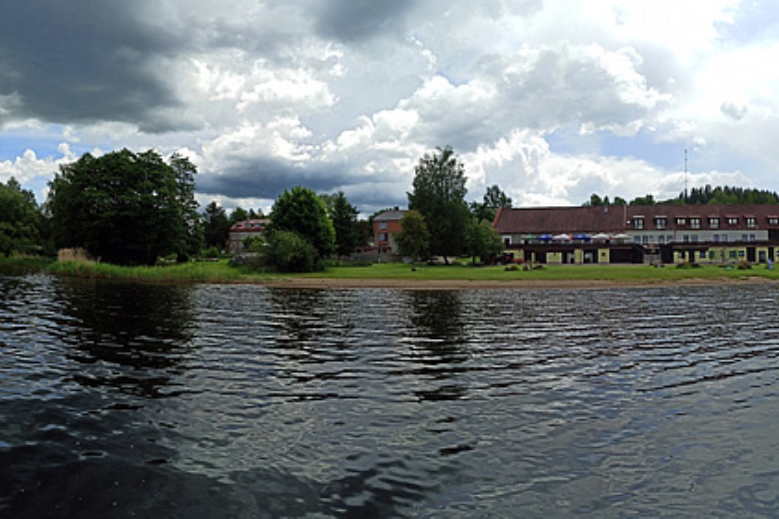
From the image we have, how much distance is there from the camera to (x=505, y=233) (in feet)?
358

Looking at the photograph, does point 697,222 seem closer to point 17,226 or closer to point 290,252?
point 290,252

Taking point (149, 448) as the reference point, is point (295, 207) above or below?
above

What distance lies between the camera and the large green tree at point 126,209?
72438 mm

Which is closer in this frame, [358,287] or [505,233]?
[358,287]

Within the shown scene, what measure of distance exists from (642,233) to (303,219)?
65.9 m

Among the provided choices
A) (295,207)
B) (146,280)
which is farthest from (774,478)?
(295,207)

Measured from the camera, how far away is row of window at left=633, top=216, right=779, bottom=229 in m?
104

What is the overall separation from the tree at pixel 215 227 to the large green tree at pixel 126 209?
246 feet

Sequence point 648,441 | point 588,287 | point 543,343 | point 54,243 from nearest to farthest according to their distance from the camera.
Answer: point 648,441 < point 543,343 < point 588,287 < point 54,243

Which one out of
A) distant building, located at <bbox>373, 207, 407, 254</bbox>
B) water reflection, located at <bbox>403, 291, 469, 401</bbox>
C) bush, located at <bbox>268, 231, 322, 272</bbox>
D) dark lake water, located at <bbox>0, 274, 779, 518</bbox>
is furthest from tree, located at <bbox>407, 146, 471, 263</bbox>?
dark lake water, located at <bbox>0, 274, 779, 518</bbox>

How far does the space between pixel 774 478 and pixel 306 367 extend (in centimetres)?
1138

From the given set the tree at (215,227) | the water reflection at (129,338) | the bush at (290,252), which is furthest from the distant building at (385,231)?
the water reflection at (129,338)

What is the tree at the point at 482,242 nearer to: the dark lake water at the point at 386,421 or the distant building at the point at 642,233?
the distant building at the point at 642,233

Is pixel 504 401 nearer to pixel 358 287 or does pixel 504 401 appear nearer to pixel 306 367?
pixel 306 367
